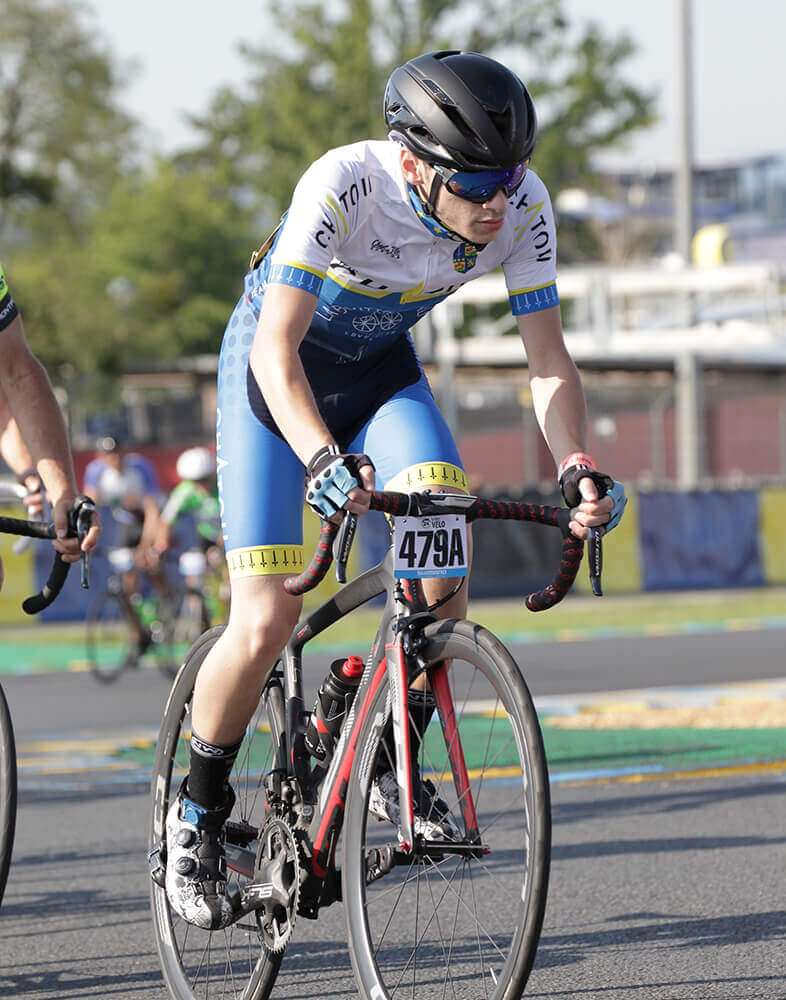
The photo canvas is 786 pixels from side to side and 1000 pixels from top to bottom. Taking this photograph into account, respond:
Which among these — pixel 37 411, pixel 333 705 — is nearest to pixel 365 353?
pixel 333 705

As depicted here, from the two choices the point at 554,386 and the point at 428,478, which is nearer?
the point at 428,478

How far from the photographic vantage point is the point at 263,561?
3.79 meters

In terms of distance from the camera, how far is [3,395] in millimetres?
4664

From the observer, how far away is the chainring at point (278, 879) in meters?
3.61

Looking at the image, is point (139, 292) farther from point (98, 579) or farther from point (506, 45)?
point (98, 579)

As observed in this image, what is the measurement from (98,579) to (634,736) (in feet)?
34.3

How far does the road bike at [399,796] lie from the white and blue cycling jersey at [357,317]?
0.27 m

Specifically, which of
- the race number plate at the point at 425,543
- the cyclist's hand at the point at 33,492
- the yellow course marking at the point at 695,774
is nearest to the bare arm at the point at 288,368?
the race number plate at the point at 425,543

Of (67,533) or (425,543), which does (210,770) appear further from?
(425,543)

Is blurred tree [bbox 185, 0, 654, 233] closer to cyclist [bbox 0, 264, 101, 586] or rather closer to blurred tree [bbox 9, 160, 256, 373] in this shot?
blurred tree [bbox 9, 160, 256, 373]

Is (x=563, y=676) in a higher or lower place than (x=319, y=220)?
lower

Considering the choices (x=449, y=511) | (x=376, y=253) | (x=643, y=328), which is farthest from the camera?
(x=643, y=328)

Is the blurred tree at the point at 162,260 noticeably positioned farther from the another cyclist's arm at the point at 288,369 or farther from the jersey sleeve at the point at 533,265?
the another cyclist's arm at the point at 288,369

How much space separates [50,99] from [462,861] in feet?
168
